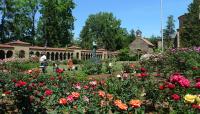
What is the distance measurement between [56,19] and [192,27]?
24.8 meters

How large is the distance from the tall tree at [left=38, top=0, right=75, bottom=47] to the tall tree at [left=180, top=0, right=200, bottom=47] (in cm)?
2184

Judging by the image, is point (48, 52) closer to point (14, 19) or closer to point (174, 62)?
point (14, 19)

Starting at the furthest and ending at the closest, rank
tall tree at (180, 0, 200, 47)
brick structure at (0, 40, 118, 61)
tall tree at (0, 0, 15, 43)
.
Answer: tall tree at (0, 0, 15, 43), brick structure at (0, 40, 118, 61), tall tree at (180, 0, 200, 47)

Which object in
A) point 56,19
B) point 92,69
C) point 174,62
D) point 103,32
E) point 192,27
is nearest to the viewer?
point 174,62

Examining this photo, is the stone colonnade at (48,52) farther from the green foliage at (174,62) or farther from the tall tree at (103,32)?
the green foliage at (174,62)

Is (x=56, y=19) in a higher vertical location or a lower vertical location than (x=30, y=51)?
higher

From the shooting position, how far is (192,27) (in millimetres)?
57750

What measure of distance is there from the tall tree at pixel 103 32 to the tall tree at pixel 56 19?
27.9m

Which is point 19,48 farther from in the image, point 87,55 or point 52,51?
point 87,55

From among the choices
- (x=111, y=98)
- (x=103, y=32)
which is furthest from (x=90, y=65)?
(x=103, y=32)

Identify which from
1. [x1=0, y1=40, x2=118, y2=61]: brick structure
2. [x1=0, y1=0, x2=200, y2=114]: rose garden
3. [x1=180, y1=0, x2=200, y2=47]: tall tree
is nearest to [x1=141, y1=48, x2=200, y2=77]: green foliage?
[x1=0, y1=0, x2=200, y2=114]: rose garden

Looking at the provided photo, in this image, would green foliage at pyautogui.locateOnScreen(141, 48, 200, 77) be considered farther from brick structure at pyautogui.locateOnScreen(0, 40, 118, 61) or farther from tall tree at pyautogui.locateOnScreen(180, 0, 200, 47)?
brick structure at pyautogui.locateOnScreen(0, 40, 118, 61)

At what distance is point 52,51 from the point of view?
217 ft

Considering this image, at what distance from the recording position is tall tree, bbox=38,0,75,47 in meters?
72.9
